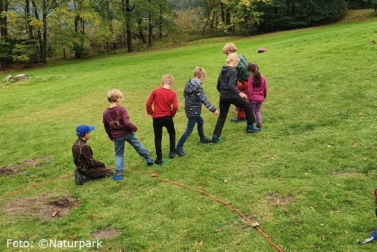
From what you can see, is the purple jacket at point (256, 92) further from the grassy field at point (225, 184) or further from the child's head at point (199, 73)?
the child's head at point (199, 73)

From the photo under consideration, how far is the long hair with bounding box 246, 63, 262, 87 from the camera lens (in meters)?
7.46

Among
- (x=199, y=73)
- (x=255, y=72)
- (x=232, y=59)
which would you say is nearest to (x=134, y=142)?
(x=199, y=73)

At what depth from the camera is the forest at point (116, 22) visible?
28109 millimetres

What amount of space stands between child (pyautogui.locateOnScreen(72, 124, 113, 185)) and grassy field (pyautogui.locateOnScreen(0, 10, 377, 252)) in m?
0.28

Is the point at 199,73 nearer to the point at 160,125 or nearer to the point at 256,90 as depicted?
the point at 160,125

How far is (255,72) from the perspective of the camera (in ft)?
24.6

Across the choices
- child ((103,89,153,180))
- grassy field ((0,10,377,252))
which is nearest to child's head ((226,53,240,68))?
grassy field ((0,10,377,252))

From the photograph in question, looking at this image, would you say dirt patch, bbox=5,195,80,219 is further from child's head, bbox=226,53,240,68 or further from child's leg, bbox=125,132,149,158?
child's head, bbox=226,53,240,68

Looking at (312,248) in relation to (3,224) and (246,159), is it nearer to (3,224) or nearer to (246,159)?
(246,159)

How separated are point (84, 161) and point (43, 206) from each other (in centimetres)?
102

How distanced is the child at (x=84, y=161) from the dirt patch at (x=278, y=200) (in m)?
3.08

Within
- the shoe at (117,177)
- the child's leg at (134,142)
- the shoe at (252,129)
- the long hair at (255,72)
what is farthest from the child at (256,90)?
the shoe at (117,177)

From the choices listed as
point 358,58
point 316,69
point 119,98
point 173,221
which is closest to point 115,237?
point 173,221

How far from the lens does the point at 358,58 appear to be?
1229 cm
